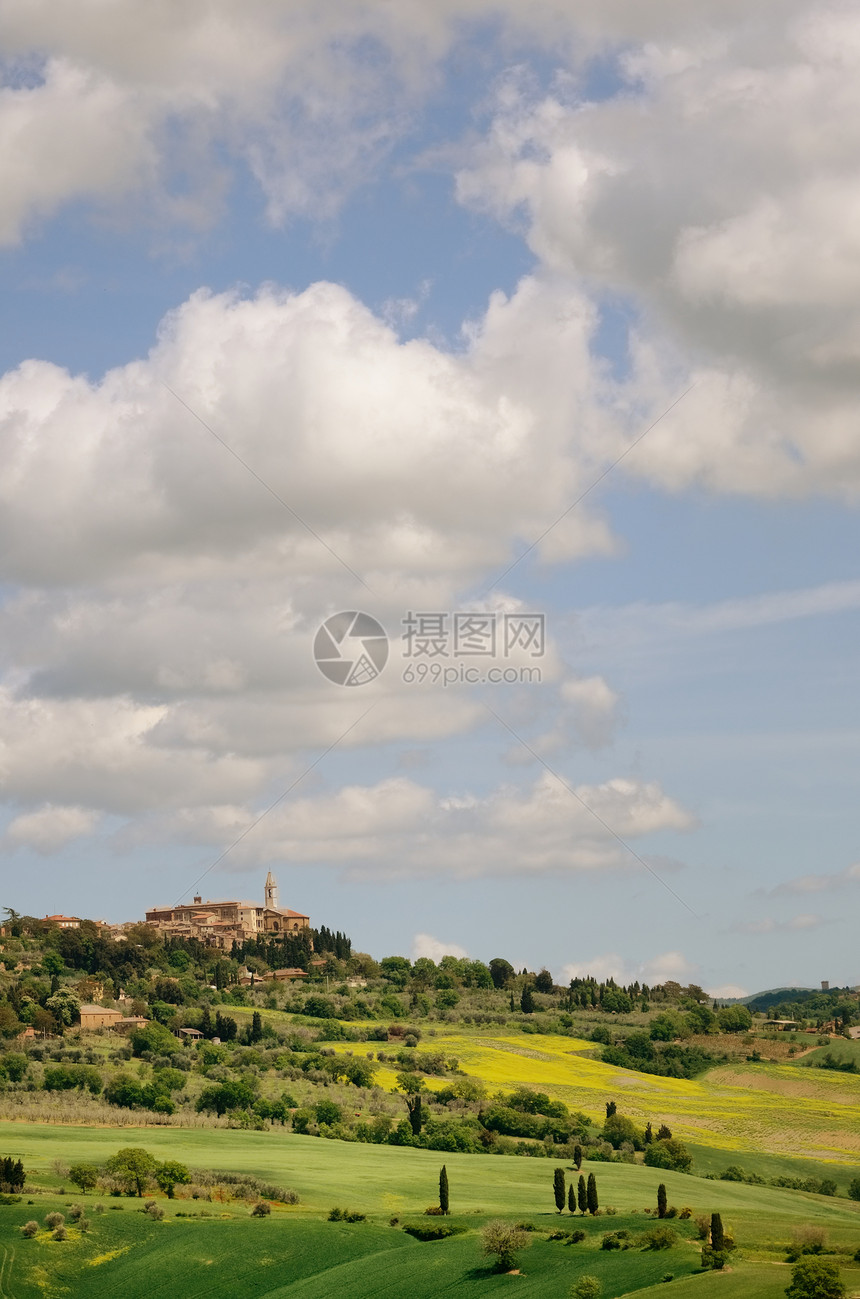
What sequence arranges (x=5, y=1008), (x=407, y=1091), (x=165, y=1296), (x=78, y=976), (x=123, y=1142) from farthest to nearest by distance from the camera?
1. (x=78, y=976)
2. (x=5, y=1008)
3. (x=407, y=1091)
4. (x=123, y=1142)
5. (x=165, y=1296)

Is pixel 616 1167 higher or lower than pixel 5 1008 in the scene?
lower

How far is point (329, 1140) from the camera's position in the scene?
4183 inches

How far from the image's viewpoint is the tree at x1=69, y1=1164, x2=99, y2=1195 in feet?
248

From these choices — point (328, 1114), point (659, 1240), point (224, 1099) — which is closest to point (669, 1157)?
point (328, 1114)

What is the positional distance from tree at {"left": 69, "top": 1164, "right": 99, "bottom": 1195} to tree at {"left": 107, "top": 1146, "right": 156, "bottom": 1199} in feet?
4.41

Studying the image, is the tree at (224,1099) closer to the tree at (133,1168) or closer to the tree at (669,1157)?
the tree at (669,1157)

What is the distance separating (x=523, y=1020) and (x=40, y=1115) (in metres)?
97.3

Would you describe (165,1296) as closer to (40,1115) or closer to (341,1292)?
(341,1292)

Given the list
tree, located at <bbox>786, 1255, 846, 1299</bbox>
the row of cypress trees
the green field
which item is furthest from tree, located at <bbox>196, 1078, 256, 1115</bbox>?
tree, located at <bbox>786, 1255, 846, 1299</bbox>

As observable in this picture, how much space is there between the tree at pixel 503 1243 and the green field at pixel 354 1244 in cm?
60

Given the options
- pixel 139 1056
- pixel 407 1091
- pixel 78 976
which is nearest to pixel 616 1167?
pixel 407 1091

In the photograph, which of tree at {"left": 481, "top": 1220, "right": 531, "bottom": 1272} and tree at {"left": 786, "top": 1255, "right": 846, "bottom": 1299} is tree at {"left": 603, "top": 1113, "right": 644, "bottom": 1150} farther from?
tree at {"left": 786, "top": 1255, "right": 846, "bottom": 1299}

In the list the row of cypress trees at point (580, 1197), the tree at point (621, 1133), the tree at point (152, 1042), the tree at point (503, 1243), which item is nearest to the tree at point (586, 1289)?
the tree at point (503, 1243)

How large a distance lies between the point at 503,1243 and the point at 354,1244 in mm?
8186
